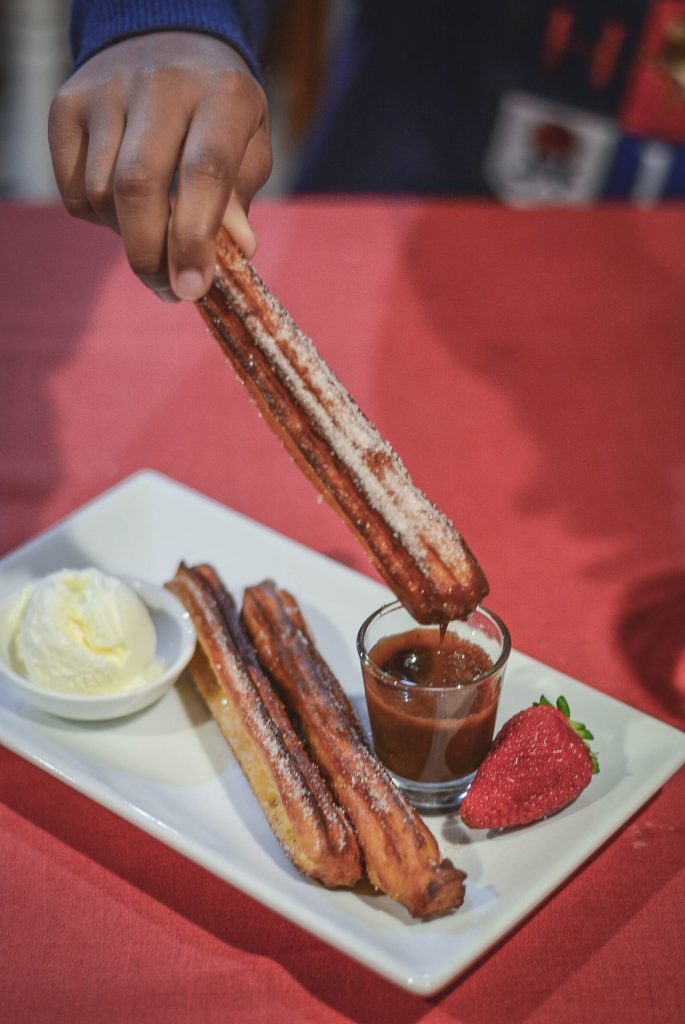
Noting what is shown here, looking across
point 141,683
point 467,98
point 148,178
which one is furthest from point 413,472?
point 467,98

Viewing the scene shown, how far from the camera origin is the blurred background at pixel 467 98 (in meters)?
2.31

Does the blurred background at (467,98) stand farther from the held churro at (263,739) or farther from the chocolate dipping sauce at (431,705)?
the chocolate dipping sauce at (431,705)

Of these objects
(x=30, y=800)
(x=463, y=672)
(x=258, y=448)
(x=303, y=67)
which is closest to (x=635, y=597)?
(x=463, y=672)

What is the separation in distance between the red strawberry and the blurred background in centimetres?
107

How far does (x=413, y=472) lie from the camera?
1330mm

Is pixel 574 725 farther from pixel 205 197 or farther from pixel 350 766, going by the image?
pixel 205 197

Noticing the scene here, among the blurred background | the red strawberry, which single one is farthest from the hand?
the blurred background

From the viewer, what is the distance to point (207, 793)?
3.05 ft

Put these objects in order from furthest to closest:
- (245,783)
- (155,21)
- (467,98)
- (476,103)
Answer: (467,98), (476,103), (155,21), (245,783)

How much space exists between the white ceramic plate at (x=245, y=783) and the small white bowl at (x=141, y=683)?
3 centimetres

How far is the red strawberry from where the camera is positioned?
2.82 ft

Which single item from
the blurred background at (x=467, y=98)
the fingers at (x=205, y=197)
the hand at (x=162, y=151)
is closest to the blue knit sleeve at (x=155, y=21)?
the hand at (x=162, y=151)

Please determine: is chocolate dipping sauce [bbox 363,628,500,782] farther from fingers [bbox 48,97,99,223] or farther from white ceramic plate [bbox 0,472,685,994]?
fingers [bbox 48,97,99,223]

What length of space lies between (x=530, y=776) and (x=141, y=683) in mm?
346
